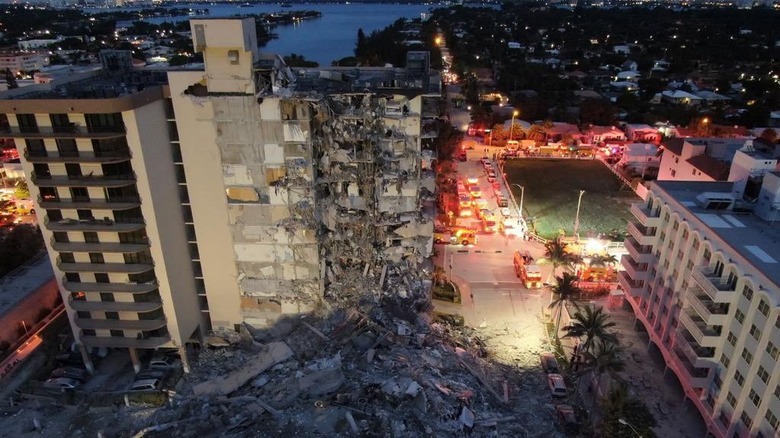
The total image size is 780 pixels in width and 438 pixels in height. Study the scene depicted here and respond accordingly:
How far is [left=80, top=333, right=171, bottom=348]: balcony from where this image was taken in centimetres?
3528

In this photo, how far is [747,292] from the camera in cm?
2755

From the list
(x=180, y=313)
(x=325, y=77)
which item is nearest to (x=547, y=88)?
(x=325, y=77)

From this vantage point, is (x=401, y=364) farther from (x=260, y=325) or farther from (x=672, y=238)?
(x=672, y=238)

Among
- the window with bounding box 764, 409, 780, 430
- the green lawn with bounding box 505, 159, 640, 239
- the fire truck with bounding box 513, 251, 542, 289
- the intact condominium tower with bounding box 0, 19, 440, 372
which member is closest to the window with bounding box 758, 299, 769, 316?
the window with bounding box 764, 409, 780, 430

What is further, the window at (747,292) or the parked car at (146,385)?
the parked car at (146,385)

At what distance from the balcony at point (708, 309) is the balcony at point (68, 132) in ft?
114

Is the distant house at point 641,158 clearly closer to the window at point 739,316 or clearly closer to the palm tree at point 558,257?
the palm tree at point 558,257

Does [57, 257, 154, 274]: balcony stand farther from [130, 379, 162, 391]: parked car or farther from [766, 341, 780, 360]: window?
[766, 341, 780, 360]: window

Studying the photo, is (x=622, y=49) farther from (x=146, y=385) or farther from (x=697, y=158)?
(x=146, y=385)

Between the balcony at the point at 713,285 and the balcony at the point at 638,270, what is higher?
the balcony at the point at 713,285

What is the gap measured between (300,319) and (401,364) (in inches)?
364

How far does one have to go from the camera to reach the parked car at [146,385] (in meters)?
34.1

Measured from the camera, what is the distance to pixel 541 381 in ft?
116

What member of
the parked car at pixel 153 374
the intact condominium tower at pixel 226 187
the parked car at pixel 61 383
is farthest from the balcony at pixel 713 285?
the parked car at pixel 61 383
